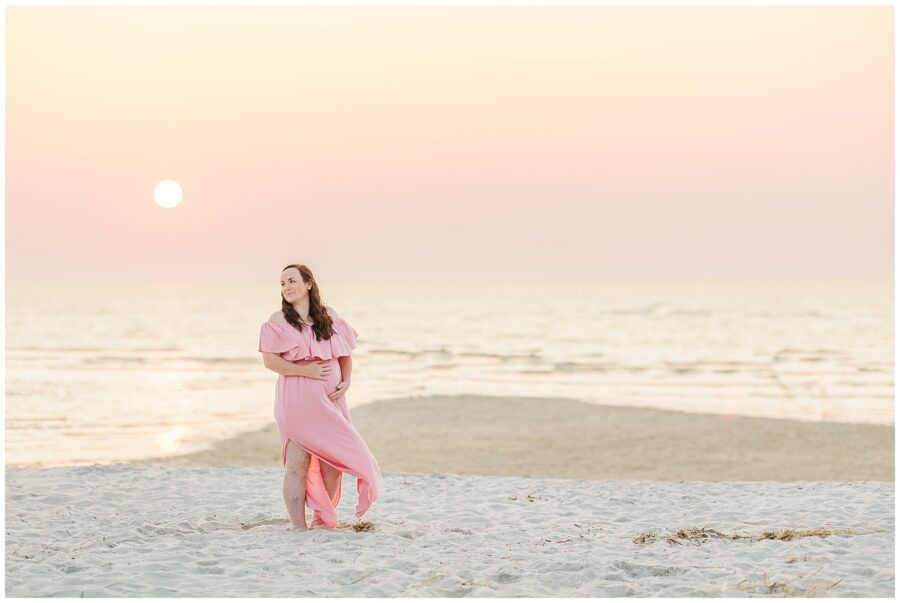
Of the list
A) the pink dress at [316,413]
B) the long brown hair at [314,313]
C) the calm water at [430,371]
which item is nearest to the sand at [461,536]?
the pink dress at [316,413]

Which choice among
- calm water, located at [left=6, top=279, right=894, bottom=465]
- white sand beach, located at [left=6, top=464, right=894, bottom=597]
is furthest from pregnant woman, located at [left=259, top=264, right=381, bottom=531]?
calm water, located at [left=6, top=279, right=894, bottom=465]

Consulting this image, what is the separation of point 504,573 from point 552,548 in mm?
899

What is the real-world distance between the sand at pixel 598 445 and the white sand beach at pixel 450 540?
13.1ft

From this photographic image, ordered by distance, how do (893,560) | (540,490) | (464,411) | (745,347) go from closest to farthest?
(893,560) < (540,490) < (464,411) < (745,347)

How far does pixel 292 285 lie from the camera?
23.6 ft

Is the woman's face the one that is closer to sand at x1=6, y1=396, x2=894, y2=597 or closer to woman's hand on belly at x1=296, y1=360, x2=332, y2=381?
woman's hand on belly at x1=296, y1=360, x2=332, y2=381

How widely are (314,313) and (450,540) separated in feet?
6.78

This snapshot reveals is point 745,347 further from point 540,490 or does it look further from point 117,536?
point 117,536

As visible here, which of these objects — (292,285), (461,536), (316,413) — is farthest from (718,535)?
(292,285)

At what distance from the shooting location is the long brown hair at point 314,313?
7262mm

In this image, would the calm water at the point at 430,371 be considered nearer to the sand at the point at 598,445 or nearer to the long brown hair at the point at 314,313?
the sand at the point at 598,445

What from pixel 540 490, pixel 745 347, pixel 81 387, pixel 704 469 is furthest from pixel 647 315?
pixel 540 490

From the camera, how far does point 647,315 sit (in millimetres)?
78562

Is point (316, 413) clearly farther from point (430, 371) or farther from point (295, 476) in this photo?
point (430, 371)
